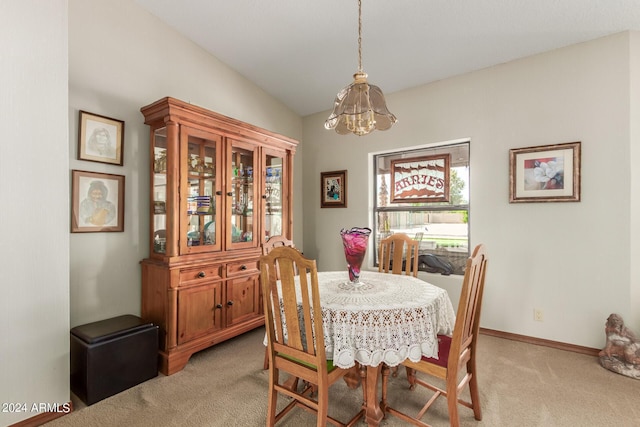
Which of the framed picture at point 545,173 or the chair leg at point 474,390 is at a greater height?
the framed picture at point 545,173

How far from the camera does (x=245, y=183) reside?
3.21 meters

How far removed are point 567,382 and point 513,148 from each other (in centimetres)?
199

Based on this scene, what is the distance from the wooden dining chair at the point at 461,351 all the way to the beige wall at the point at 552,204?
61.2 inches

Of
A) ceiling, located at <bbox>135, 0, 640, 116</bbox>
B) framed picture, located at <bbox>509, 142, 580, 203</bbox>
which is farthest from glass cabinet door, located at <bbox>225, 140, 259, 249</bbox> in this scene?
framed picture, located at <bbox>509, 142, 580, 203</bbox>

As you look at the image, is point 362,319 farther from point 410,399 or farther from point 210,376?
point 210,376

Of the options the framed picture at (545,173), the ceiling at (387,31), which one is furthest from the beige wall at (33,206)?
the framed picture at (545,173)

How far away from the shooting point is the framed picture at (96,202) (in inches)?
95.3

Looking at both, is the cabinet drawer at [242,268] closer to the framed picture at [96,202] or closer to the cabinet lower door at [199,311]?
the cabinet lower door at [199,311]

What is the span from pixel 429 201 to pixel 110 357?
330 centimetres

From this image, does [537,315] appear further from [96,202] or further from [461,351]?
[96,202]

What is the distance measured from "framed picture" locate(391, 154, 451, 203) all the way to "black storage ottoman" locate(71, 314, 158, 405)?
2948mm

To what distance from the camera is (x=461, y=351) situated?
171 cm

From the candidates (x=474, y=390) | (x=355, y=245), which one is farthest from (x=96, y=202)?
(x=474, y=390)

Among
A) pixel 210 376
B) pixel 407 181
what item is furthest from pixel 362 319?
pixel 407 181
